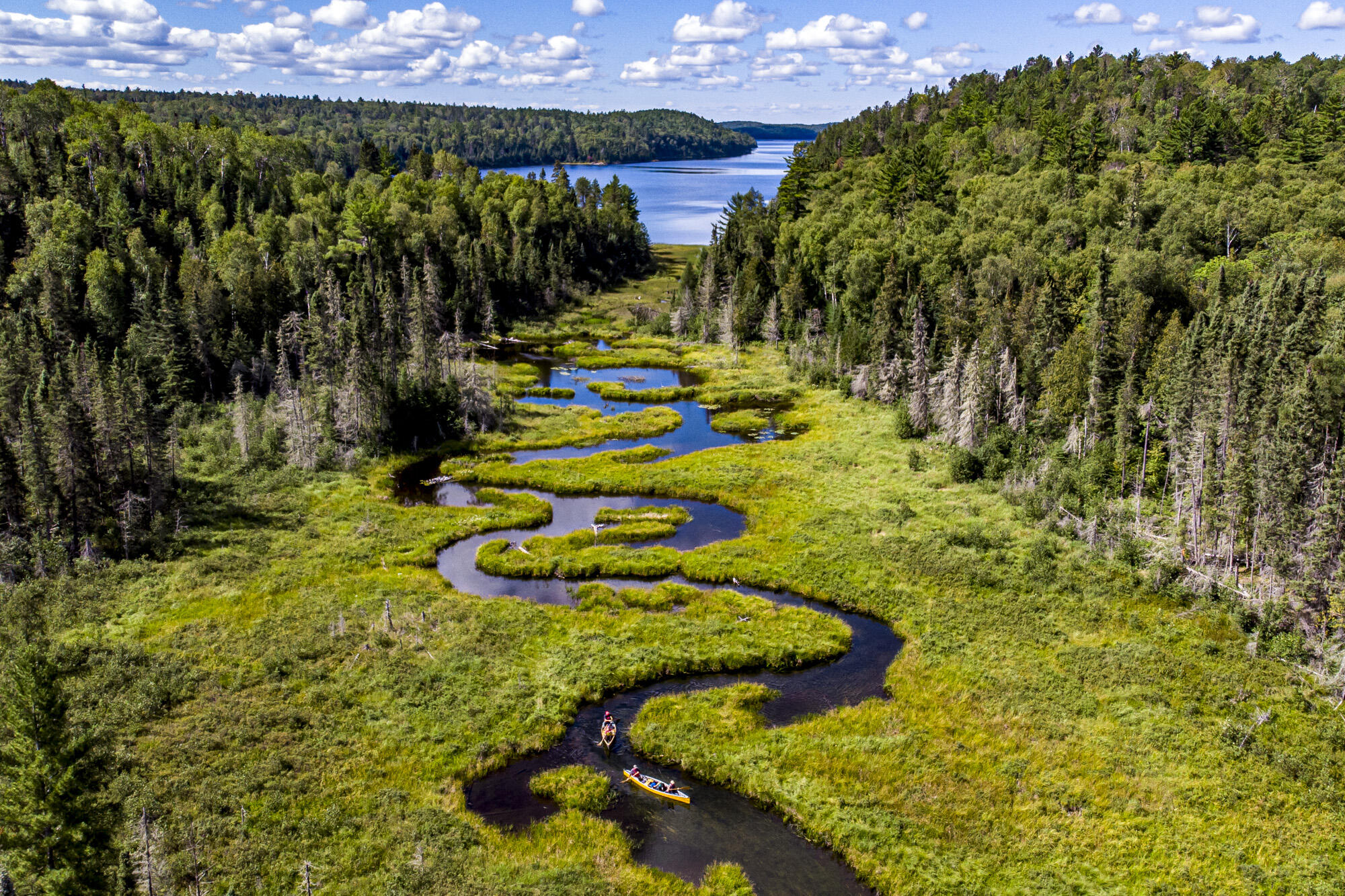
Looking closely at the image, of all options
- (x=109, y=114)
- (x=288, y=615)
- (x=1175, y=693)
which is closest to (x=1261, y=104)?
(x=1175, y=693)

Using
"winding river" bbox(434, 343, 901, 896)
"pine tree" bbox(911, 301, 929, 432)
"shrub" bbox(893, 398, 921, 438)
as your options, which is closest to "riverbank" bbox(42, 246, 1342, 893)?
"winding river" bbox(434, 343, 901, 896)

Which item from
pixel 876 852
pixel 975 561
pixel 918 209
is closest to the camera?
pixel 876 852

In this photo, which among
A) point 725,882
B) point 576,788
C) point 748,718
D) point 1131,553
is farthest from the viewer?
point 1131,553

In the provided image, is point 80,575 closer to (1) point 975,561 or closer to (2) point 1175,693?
(1) point 975,561

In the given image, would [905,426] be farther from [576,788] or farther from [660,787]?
[576,788]

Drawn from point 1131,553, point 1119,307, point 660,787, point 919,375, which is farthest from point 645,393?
point 660,787
